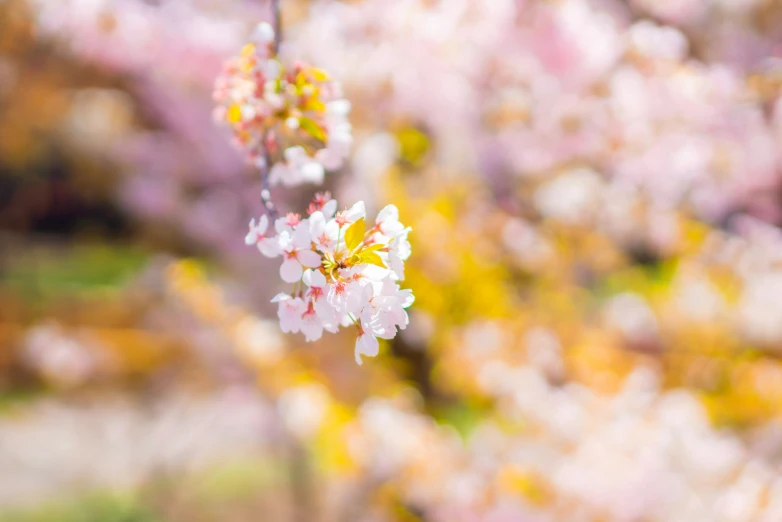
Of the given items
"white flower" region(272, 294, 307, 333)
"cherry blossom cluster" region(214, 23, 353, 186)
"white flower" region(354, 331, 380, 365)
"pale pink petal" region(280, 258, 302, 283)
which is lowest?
"white flower" region(354, 331, 380, 365)

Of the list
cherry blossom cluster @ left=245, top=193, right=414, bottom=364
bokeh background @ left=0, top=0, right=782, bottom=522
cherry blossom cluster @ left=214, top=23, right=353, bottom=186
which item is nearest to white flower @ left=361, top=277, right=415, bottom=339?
cherry blossom cluster @ left=245, top=193, right=414, bottom=364

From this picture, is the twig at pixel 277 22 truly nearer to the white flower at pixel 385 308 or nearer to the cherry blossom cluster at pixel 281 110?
the cherry blossom cluster at pixel 281 110

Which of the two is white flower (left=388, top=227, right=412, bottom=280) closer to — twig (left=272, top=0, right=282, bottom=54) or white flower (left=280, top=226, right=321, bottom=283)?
white flower (left=280, top=226, right=321, bottom=283)

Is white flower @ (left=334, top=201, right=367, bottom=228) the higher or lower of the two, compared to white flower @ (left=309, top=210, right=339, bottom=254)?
higher

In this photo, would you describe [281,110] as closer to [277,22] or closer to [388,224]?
[277,22]

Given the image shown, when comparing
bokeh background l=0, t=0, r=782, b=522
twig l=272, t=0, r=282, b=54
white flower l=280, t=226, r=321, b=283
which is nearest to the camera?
white flower l=280, t=226, r=321, b=283

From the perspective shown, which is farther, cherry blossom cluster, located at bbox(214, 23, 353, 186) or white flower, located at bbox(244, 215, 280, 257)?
cherry blossom cluster, located at bbox(214, 23, 353, 186)

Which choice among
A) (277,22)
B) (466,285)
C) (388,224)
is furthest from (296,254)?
(466,285)

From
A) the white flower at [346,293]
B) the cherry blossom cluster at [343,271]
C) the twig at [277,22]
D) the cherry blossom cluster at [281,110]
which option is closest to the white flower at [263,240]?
the cherry blossom cluster at [343,271]

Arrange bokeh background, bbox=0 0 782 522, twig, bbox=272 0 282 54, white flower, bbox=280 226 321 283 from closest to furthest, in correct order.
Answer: white flower, bbox=280 226 321 283
twig, bbox=272 0 282 54
bokeh background, bbox=0 0 782 522
